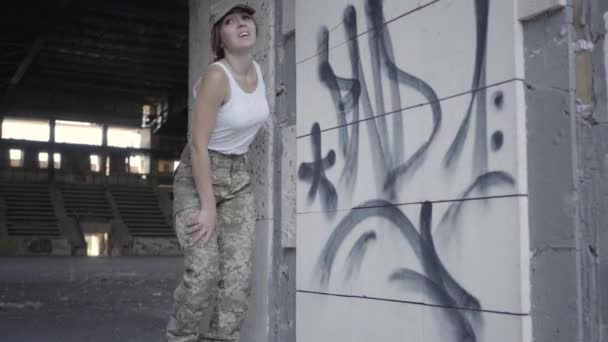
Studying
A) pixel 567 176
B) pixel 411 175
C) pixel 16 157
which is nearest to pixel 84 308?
pixel 411 175

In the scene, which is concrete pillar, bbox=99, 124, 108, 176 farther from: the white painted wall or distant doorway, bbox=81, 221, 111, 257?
the white painted wall

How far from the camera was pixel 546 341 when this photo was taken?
2271 mm

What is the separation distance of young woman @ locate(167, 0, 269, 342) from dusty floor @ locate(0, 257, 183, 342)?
1897 millimetres

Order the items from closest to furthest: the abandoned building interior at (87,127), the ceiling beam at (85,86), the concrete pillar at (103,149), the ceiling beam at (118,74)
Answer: the abandoned building interior at (87,127) → the ceiling beam at (118,74) → the ceiling beam at (85,86) → the concrete pillar at (103,149)

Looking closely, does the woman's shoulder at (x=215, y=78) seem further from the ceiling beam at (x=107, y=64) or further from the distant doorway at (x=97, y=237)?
the distant doorway at (x=97, y=237)

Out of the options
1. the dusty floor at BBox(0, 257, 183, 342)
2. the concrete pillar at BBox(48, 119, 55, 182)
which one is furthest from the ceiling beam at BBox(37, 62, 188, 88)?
the dusty floor at BBox(0, 257, 183, 342)

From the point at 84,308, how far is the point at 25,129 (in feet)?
91.9

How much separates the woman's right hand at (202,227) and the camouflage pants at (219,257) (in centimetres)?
3

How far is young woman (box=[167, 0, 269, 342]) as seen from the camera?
2.97m

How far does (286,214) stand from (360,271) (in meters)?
0.70

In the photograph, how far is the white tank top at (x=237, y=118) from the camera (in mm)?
3016

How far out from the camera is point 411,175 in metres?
2.79

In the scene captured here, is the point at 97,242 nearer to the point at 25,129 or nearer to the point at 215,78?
the point at 25,129

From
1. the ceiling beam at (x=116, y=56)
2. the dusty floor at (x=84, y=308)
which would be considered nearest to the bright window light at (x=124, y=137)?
the ceiling beam at (x=116, y=56)
